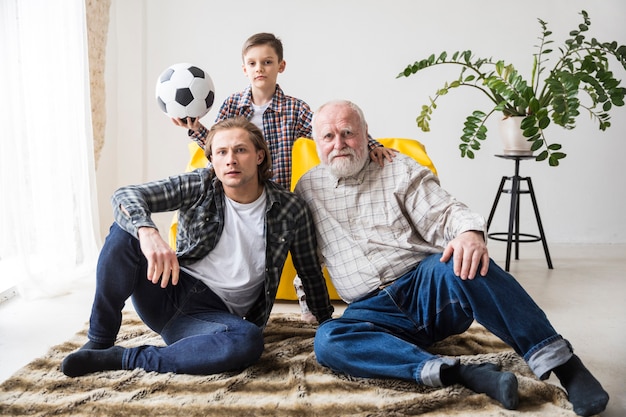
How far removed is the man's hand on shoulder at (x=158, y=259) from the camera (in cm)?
167

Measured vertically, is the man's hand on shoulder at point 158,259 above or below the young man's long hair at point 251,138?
below

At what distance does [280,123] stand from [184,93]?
0.46 metres

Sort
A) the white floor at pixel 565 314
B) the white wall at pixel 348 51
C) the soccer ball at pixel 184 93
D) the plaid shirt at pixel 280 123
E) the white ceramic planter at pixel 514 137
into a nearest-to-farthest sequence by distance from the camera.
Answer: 1. the white floor at pixel 565 314
2. the soccer ball at pixel 184 93
3. the plaid shirt at pixel 280 123
4. the white ceramic planter at pixel 514 137
5. the white wall at pixel 348 51

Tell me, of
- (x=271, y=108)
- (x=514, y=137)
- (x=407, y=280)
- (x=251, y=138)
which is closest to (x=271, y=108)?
(x=271, y=108)

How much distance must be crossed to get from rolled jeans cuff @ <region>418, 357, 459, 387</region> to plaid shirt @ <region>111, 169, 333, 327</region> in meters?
0.52

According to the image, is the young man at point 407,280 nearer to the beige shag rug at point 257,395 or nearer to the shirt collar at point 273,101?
the beige shag rug at point 257,395

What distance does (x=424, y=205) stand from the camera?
192cm

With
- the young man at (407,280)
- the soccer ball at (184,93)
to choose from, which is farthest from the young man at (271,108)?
the young man at (407,280)

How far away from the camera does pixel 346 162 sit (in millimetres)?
1968

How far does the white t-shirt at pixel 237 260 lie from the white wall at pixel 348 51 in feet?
8.21

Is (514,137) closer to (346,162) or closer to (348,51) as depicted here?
(348,51)

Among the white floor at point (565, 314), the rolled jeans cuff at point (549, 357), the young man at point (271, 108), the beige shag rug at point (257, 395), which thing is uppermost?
the young man at point (271, 108)

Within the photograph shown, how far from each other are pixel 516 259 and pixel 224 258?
2429 mm

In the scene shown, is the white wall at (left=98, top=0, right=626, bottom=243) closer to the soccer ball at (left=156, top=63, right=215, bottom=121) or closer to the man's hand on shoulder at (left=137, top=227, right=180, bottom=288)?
the soccer ball at (left=156, top=63, right=215, bottom=121)
